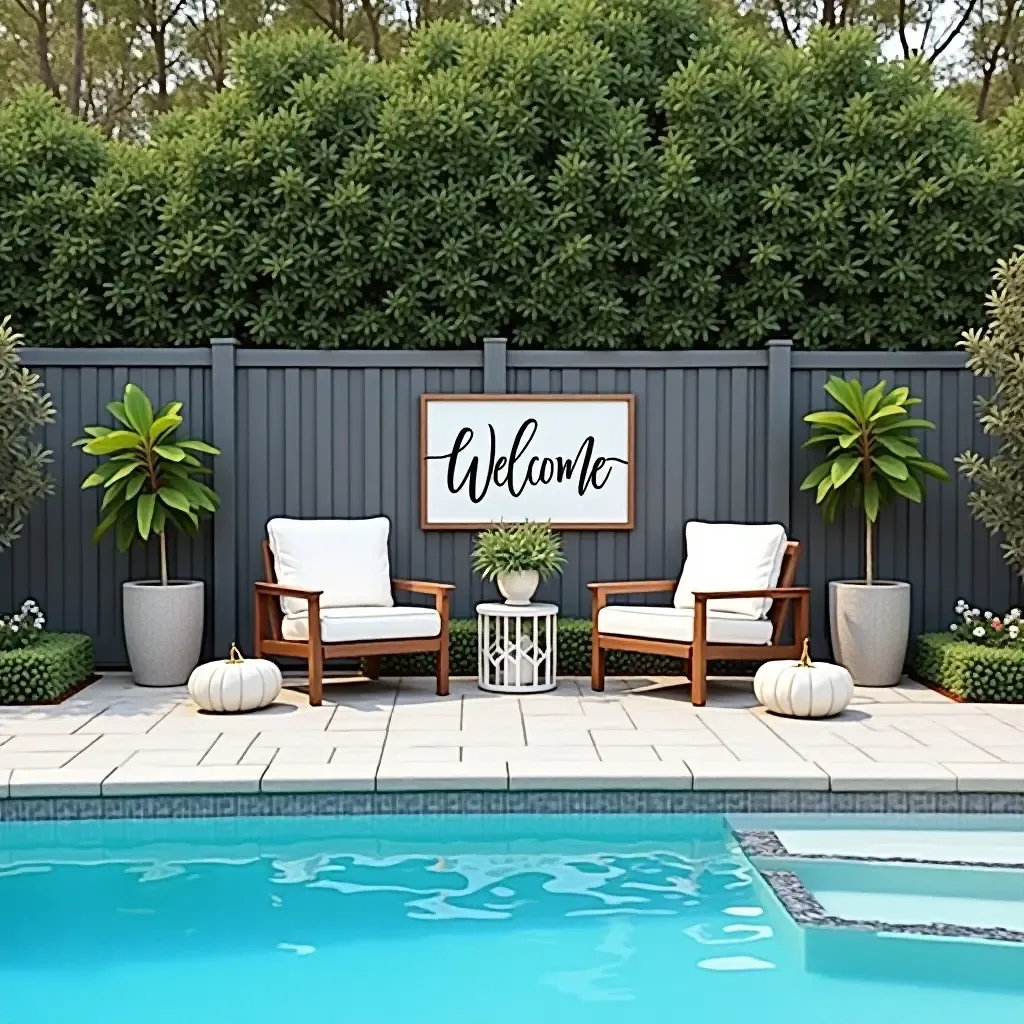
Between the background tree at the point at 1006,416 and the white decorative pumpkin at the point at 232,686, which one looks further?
the background tree at the point at 1006,416

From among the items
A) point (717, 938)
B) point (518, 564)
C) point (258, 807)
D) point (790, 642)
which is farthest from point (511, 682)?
point (717, 938)

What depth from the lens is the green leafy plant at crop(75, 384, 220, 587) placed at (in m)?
7.30

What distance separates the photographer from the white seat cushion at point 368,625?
683cm

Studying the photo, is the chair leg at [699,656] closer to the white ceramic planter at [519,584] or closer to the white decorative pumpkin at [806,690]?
the white decorative pumpkin at [806,690]

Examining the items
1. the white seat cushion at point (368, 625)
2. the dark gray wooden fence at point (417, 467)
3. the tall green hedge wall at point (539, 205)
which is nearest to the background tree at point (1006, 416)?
the dark gray wooden fence at point (417, 467)

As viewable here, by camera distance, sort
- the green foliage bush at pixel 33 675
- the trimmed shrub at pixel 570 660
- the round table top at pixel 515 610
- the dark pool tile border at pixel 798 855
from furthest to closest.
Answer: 1. the trimmed shrub at pixel 570 660
2. the round table top at pixel 515 610
3. the green foliage bush at pixel 33 675
4. the dark pool tile border at pixel 798 855

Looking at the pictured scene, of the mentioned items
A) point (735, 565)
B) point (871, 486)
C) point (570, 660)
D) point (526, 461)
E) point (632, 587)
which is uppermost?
point (526, 461)

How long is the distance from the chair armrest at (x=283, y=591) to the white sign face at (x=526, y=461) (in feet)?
3.89

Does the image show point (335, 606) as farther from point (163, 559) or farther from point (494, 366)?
point (494, 366)

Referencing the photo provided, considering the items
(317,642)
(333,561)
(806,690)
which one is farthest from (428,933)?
(333,561)

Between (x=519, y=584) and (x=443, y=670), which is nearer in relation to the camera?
(x=443, y=670)

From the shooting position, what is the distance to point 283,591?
6.96 m

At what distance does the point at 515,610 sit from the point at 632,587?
0.68 meters

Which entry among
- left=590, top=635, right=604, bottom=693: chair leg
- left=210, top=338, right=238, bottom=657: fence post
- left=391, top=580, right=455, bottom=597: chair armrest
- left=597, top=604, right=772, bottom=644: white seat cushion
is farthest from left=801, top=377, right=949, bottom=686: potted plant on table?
left=210, top=338, right=238, bottom=657: fence post
